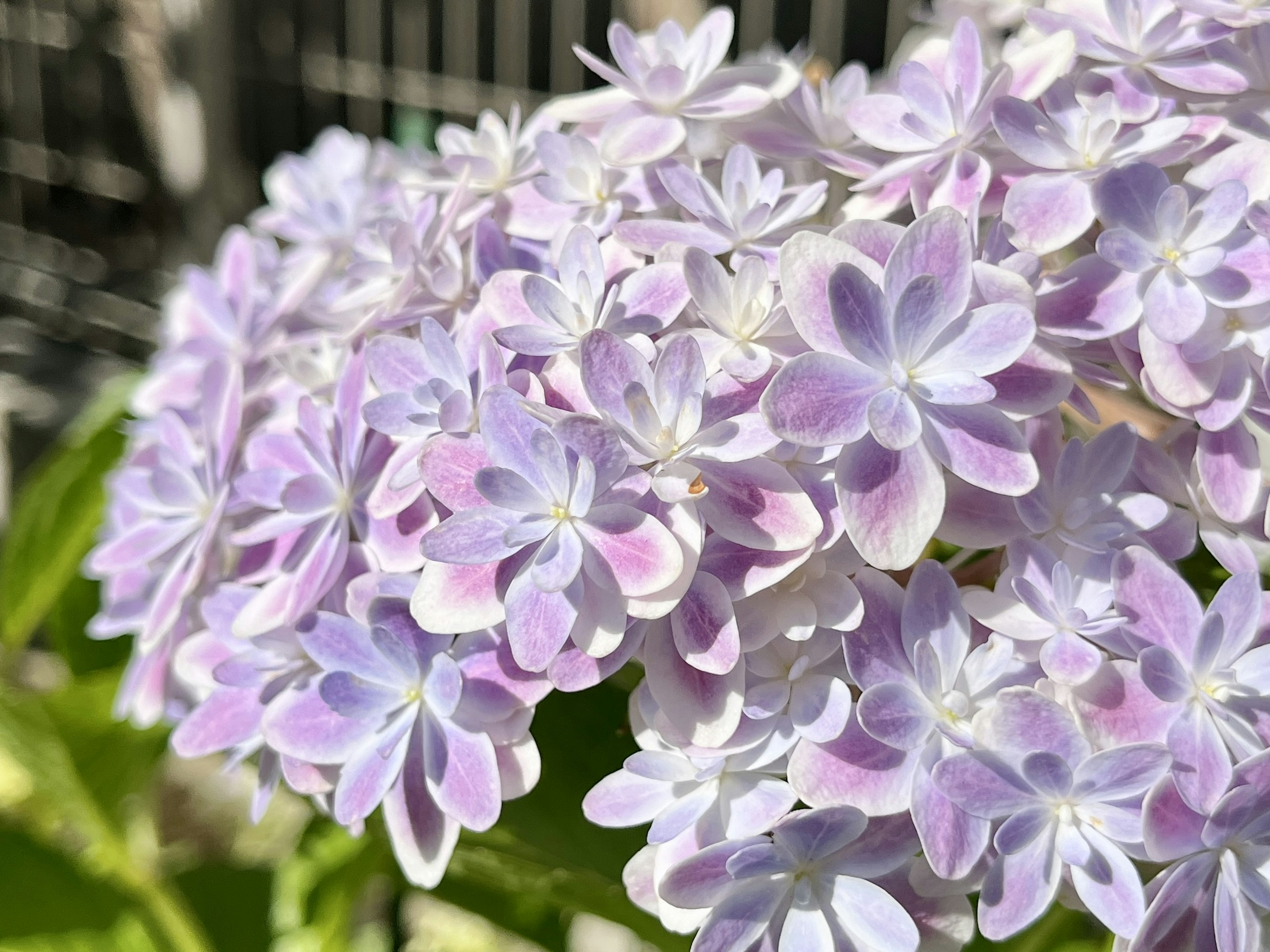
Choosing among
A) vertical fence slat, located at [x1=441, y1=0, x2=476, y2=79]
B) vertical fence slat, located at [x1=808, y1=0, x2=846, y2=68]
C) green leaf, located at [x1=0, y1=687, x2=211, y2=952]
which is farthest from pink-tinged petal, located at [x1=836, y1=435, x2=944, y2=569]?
vertical fence slat, located at [x1=441, y1=0, x2=476, y2=79]

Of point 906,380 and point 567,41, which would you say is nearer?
point 906,380

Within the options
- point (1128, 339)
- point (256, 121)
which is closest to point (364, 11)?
point (256, 121)

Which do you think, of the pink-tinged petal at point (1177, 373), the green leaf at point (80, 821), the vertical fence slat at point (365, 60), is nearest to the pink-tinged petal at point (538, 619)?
the pink-tinged petal at point (1177, 373)

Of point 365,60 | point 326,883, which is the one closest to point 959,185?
point 326,883

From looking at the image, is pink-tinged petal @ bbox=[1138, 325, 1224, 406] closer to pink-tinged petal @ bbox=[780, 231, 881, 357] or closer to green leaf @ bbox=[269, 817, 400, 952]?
pink-tinged petal @ bbox=[780, 231, 881, 357]

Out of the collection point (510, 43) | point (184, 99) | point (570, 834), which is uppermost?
point (570, 834)

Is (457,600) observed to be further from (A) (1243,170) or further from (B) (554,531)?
(A) (1243,170)
